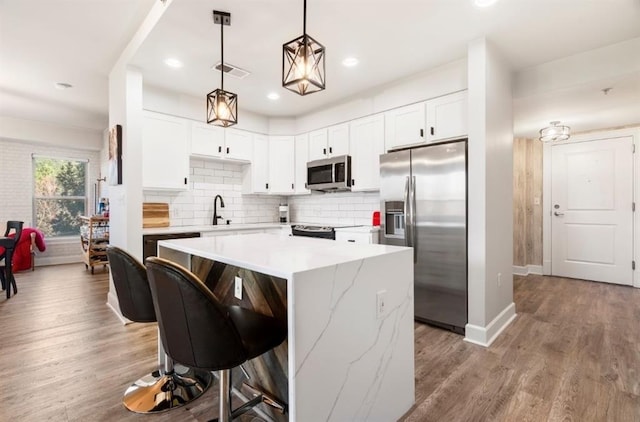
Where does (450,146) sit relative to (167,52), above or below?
below

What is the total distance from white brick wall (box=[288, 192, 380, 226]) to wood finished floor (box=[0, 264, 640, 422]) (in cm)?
179

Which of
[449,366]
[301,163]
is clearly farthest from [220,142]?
[449,366]

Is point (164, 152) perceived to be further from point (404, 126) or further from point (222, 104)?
point (404, 126)

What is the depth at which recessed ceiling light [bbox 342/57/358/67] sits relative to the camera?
305 centimetres

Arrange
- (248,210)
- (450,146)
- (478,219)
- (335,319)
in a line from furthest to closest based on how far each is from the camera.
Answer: (248,210)
(450,146)
(478,219)
(335,319)

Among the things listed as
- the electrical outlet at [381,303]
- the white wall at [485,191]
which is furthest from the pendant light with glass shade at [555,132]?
the electrical outlet at [381,303]

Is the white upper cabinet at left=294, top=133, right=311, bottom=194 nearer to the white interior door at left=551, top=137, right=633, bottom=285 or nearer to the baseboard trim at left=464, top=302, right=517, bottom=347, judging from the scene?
the baseboard trim at left=464, top=302, right=517, bottom=347

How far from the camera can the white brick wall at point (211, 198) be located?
13.8 ft

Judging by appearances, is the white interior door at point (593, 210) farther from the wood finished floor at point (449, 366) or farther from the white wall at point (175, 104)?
the white wall at point (175, 104)

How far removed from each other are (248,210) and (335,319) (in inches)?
152

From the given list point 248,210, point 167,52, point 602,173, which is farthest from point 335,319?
point 602,173

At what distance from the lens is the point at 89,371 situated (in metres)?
2.22

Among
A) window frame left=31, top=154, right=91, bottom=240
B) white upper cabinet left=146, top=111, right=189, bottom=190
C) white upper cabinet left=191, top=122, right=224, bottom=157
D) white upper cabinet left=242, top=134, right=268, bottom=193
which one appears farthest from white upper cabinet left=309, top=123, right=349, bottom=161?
window frame left=31, top=154, right=91, bottom=240

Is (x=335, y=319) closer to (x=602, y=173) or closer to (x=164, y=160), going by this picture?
(x=164, y=160)
